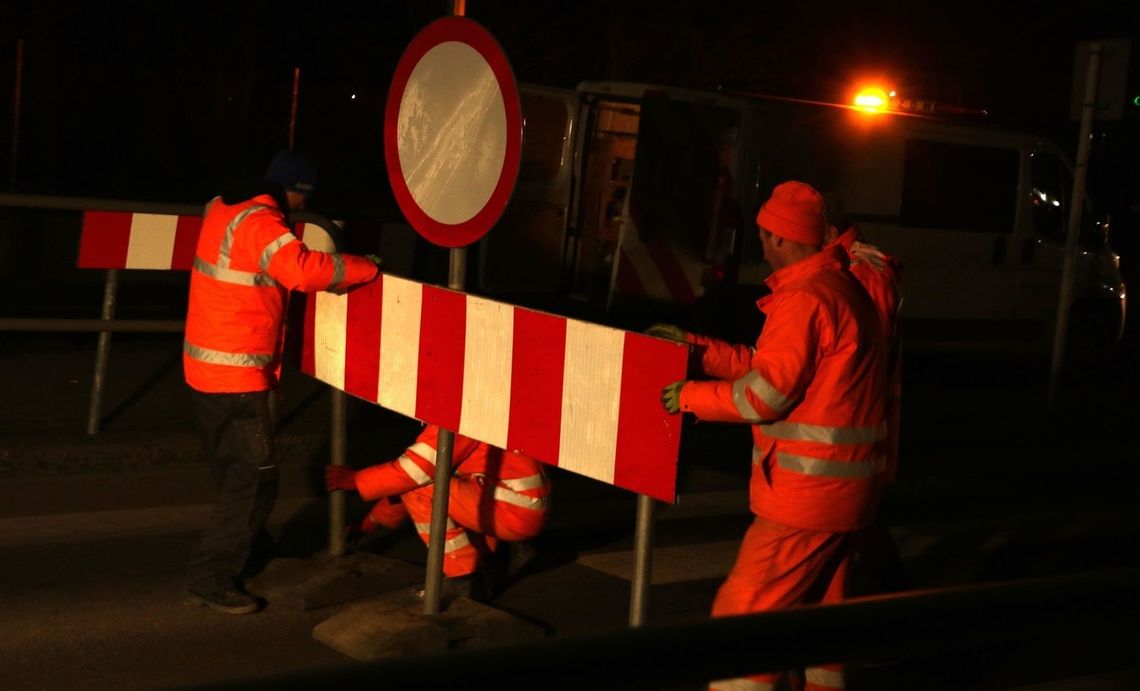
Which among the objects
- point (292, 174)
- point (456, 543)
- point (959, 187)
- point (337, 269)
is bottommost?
point (456, 543)

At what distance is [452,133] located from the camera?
5.31 meters

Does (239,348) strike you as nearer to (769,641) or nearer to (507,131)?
(507,131)

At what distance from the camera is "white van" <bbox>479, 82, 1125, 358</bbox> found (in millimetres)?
12281

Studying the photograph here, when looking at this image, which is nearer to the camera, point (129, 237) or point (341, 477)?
point (341, 477)

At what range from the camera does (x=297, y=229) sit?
779 cm

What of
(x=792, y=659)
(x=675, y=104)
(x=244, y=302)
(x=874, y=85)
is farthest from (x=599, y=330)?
(x=874, y=85)

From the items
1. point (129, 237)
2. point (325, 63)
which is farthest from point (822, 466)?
point (325, 63)

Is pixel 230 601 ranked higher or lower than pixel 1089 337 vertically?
lower

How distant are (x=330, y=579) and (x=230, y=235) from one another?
1409mm

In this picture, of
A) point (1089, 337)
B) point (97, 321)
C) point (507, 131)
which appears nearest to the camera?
point (507, 131)

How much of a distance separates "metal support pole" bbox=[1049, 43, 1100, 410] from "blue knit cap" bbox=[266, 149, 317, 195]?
717cm

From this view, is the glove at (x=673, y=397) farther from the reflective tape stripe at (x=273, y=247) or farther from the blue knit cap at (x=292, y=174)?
the blue knit cap at (x=292, y=174)

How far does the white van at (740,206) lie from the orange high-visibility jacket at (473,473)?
20.2 feet

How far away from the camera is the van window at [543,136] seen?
1269 centimetres
